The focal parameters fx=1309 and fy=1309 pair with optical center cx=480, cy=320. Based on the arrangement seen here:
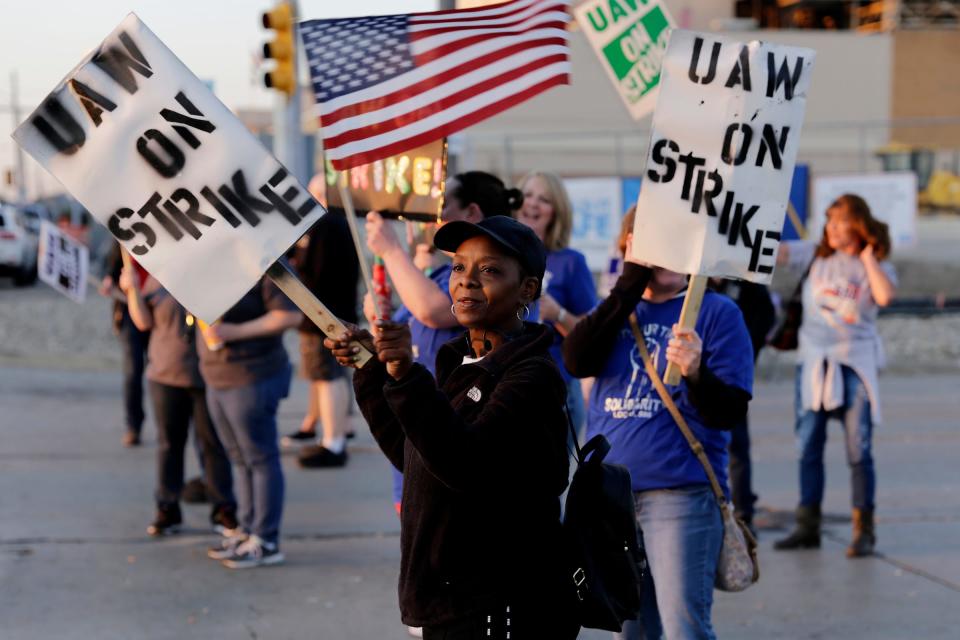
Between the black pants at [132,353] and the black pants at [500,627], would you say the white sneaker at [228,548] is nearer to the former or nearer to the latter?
the black pants at [132,353]

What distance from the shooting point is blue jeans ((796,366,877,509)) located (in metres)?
6.93

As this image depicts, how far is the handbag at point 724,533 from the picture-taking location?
14.0 feet

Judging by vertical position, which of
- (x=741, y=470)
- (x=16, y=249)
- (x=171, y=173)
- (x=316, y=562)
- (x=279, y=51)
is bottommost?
(x=316, y=562)

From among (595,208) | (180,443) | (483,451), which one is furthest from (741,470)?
(595,208)

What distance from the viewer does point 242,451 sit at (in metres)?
6.67

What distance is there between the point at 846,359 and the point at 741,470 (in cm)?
82

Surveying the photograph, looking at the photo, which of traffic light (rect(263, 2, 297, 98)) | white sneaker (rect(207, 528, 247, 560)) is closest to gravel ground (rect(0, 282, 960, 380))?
traffic light (rect(263, 2, 297, 98))

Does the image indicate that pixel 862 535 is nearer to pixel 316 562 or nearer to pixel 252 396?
pixel 316 562

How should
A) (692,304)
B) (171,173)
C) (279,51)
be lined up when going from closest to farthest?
(171,173) → (692,304) → (279,51)

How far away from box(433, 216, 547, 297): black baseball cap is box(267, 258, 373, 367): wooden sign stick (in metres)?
0.32

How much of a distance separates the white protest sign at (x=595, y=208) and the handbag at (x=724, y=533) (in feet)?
44.2

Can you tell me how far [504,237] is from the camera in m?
3.12

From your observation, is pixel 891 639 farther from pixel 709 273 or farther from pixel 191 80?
pixel 191 80

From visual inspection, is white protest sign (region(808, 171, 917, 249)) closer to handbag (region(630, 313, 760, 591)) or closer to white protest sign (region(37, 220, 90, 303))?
white protest sign (region(37, 220, 90, 303))
